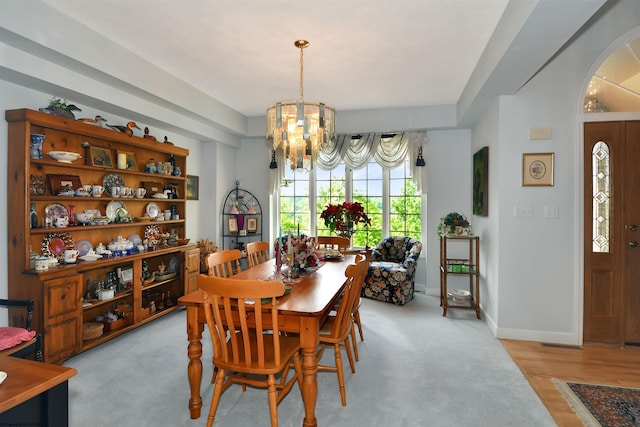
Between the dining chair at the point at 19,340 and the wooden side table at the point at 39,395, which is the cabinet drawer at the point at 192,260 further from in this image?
the wooden side table at the point at 39,395

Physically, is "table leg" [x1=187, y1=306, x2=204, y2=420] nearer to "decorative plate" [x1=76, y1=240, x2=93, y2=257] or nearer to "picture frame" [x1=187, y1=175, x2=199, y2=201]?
"decorative plate" [x1=76, y1=240, x2=93, y2=257]

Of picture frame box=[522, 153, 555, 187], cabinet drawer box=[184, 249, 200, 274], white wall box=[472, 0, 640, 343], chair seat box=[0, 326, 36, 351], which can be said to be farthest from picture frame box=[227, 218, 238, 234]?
picture frame box=[522, 153, 555, 187]

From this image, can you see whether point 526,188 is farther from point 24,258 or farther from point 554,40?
point 24,258

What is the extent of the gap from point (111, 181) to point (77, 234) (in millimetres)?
643

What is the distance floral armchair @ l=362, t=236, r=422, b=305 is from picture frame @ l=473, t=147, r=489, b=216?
0.98m

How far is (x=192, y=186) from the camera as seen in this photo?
17.5ft

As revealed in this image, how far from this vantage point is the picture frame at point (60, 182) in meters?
3.15

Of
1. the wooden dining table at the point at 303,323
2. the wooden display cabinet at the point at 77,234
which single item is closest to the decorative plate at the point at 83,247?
the wooden display cabinet at the point at 77,234

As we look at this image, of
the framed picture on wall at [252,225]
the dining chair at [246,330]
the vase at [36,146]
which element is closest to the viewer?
the dining chair at [246,330]

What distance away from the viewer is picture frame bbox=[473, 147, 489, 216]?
4176 millimetres

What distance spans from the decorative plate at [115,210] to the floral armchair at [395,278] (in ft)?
10.2

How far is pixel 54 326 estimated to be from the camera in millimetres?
2797

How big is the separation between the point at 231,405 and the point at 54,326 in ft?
5.31

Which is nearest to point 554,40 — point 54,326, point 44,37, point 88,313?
point 44,37
